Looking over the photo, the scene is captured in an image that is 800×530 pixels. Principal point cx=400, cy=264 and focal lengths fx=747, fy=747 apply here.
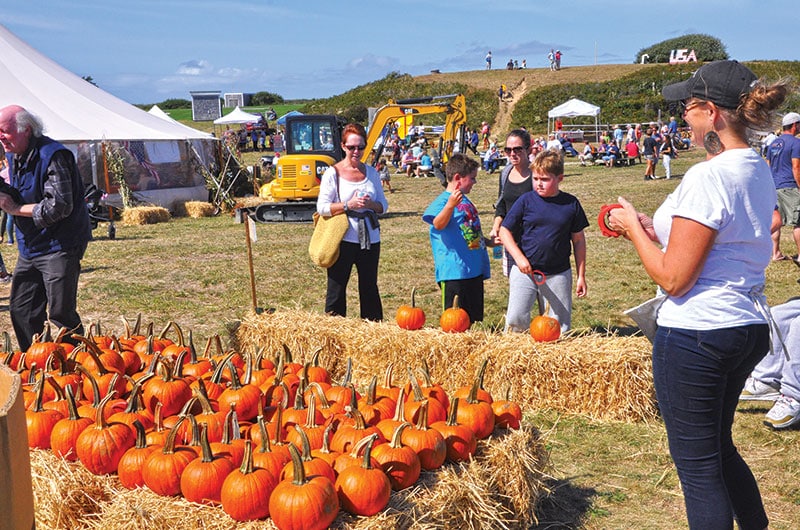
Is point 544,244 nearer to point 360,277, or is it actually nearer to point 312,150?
point 360,277

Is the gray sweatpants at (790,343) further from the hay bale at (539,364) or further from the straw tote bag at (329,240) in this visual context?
the straw tote bag at (329,240)

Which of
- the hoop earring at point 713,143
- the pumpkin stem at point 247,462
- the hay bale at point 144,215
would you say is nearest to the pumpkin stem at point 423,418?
the pumpkin stem at point 247,462

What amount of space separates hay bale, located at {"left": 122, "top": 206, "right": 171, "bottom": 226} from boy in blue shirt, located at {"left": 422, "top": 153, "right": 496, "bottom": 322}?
13.5 meters

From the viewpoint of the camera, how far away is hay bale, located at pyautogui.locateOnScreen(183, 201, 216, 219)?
1984cm

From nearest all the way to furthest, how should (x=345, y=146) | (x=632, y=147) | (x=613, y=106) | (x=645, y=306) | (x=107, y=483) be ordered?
(x=645, y=306), (x=107, y=483), (x=345, y=146), (x=632, y=147), (x=613, y=106)

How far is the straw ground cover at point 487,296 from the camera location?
3.98m

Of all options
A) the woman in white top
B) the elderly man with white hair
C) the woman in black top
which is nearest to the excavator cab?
the woman in white top

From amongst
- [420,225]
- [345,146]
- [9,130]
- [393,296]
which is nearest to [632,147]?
[420,225]

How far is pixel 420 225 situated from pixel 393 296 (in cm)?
684

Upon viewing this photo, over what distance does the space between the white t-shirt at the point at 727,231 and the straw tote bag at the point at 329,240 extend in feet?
12.3

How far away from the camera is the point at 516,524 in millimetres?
3365

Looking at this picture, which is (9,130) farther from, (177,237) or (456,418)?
(177,237)

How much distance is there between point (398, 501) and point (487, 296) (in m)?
6.43

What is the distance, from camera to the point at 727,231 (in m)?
2.43
